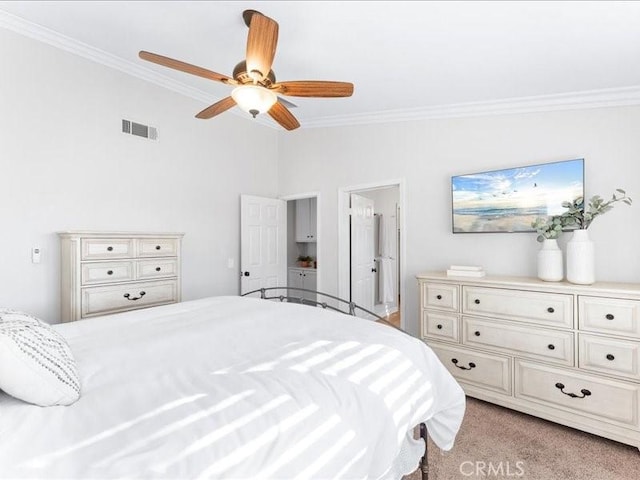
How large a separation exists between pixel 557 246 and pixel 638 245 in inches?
22.4

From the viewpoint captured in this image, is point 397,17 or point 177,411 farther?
point 397,17

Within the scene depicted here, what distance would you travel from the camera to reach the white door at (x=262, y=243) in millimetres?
4395

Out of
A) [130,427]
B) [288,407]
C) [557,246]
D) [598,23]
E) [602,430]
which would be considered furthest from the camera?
[557,246]

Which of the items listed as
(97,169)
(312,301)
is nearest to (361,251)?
(312,301)

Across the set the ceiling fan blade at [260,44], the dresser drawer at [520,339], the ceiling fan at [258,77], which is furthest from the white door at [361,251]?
the ceiling fan blade at [260,44]

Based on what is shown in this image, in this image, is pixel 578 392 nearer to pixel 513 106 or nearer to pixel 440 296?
pixel 440 296

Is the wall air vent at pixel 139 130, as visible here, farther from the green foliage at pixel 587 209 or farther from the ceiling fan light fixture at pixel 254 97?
the green foliage at pixel 587 209

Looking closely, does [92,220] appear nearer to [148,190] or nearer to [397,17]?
[148,190]

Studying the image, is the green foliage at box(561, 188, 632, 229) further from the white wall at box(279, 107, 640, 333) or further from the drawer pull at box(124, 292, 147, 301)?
the drawer pull at box(124, 292, 147, 301)

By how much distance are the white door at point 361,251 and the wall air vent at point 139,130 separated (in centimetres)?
242

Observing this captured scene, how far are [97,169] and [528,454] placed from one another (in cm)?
403

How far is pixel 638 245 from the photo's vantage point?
111 inches

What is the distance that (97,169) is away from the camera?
3.13 meters

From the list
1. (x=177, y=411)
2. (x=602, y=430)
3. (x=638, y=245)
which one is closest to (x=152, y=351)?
(x=177, y=411)
